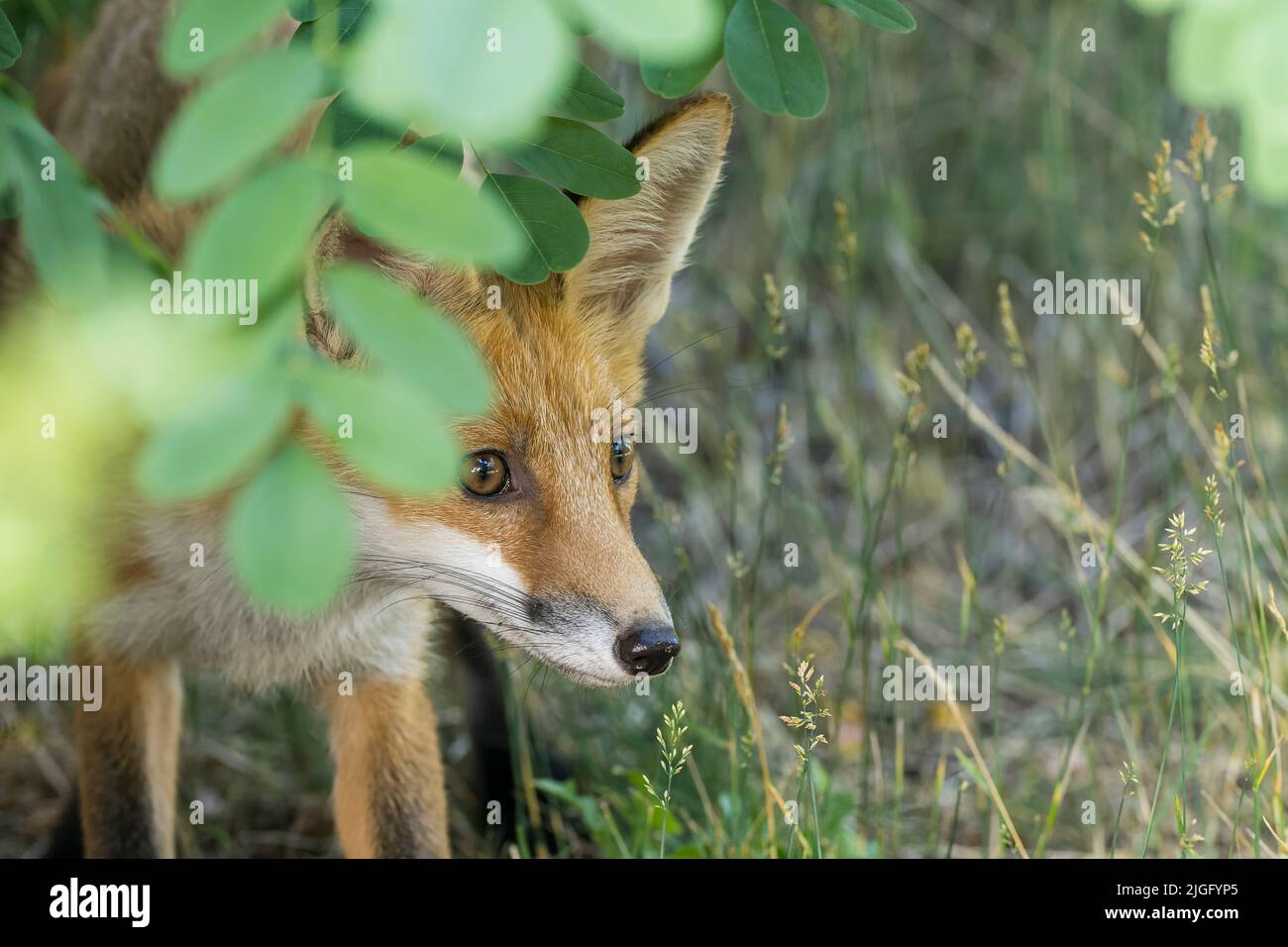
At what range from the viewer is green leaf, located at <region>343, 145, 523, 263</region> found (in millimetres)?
1123

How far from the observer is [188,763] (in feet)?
13.6

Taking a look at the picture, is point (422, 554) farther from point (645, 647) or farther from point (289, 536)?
point (289, 536)

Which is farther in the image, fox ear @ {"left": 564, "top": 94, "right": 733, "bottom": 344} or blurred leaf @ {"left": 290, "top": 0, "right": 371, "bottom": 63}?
fox ear @ {"left": 564, "top": 94, "right": 733, "bottom": 344}

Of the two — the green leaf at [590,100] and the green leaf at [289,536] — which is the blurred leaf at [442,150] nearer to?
the green leaf at [590,100]

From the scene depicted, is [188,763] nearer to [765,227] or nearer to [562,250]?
[562,250]

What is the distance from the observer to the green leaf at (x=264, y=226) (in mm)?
1132

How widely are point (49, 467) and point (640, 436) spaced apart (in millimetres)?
1331

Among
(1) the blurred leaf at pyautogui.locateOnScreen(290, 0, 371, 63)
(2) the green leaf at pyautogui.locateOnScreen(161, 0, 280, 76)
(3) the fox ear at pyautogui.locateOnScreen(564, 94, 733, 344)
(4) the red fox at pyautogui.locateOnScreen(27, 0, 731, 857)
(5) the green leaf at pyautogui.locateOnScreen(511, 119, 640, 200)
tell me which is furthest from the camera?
(3) the fox ear at pyautogui.locateOnScreen(564, 94, 733, 344)

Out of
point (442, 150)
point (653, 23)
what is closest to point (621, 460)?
point (442, 150)

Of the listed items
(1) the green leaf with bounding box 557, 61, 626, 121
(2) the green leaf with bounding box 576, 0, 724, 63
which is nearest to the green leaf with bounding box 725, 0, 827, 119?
(1) the green leaf with bounding box 557, 61, 626, 121

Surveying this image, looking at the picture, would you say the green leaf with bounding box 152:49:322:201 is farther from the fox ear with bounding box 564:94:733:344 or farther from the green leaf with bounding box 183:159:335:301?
the fox ear with bounding box 564:94:733:344

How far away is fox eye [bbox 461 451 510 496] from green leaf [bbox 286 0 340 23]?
2.89 ft

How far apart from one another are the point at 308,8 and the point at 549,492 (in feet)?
3.28
